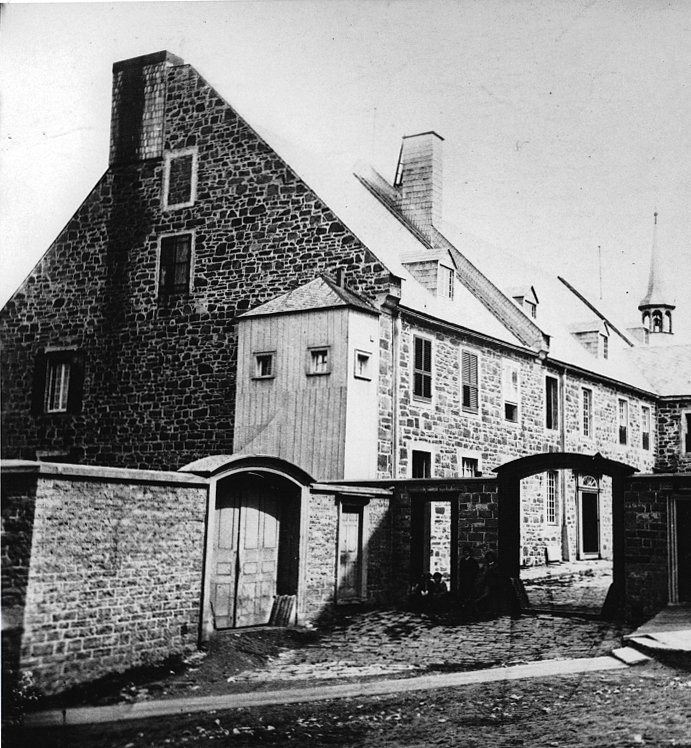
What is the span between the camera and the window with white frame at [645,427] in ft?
22.9

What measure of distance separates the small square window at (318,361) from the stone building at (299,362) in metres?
0.03

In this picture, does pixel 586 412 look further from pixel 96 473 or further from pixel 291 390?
pixel 96 473

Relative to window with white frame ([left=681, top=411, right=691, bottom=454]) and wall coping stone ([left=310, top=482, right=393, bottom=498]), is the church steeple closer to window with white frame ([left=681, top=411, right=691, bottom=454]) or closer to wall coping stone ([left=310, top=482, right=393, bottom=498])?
window with white frame ([left=681, top=411, right=691, bottom=454])

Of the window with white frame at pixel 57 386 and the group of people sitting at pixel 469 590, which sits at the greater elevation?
the window with white frame at pixel 57 386

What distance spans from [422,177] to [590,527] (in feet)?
11.3

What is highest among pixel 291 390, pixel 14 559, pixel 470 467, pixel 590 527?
pixel 291 390

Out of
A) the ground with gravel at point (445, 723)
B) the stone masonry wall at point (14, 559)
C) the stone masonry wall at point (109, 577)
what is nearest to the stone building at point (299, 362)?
the stone masonry wall at point (109, 577)

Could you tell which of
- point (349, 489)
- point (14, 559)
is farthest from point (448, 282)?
point (14, 559)

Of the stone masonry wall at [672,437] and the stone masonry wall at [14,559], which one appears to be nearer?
the stone masonry wall at [14,559]

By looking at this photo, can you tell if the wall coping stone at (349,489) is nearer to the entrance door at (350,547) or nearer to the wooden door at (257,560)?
the entrance door at (350,547)

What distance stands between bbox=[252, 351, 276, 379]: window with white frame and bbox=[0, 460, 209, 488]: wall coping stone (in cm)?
125

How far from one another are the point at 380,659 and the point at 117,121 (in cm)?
449

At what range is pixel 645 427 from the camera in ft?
23.7

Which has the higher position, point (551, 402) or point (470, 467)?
point (551, 402)
